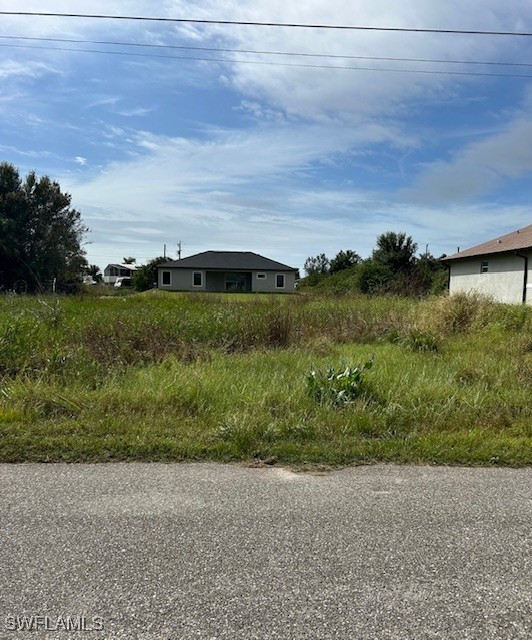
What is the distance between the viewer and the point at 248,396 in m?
5.05

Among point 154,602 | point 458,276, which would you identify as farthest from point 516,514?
point 458,276

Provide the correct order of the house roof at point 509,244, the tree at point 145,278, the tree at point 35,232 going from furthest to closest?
the tree at point 145,278, the tree at point 35,232, the house roof at point 509,244

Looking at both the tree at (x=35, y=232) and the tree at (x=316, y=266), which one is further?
the tree at (x=316, y=266)

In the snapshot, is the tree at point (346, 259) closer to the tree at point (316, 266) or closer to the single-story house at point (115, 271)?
the tree at point (316, 266)

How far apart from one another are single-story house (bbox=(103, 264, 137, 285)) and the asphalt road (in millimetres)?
87305

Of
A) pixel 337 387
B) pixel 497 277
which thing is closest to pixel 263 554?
pixel 337 387

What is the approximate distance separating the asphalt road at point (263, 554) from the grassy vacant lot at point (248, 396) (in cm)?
41

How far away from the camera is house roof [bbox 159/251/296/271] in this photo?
42844mm

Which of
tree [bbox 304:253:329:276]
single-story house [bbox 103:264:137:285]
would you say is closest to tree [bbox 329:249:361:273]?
tree [bbox 304:253:329:276]

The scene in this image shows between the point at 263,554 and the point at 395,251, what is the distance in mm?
37817

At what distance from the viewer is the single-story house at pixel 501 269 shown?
2097cm

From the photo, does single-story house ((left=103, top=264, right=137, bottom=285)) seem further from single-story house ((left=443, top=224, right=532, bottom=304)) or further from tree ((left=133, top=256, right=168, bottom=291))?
single-story house ((left=443, top=224, right=532, bottom=304))

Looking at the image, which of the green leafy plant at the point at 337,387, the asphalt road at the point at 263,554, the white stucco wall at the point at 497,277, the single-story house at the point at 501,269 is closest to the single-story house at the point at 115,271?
the white stucco wall at the point at 497,277

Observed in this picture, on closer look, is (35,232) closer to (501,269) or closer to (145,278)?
(145,278)
